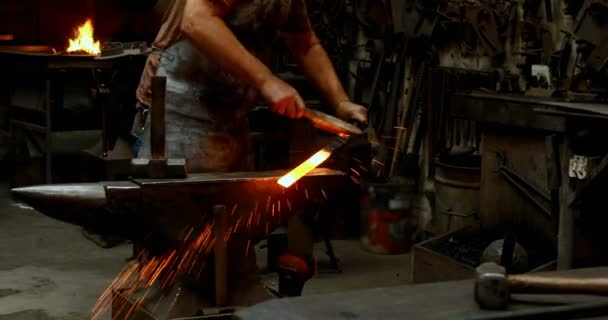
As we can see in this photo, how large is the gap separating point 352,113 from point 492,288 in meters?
1.53

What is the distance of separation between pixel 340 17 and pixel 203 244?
497 centimetres

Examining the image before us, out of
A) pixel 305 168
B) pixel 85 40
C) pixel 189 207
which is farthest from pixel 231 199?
pixel 85 40

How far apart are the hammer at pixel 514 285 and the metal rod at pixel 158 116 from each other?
152 centimetres

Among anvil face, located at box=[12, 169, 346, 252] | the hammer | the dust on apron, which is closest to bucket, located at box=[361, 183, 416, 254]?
the dust on apron

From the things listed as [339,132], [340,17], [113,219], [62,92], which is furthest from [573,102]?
[62,92]

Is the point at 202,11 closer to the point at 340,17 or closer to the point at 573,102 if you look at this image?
the point at 573,102

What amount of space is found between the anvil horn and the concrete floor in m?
2.06

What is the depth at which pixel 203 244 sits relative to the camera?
10.8ft

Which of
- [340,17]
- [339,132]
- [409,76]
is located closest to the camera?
[339,132]

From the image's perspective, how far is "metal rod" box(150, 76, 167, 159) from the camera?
3.15m

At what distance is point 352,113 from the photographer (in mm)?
3441

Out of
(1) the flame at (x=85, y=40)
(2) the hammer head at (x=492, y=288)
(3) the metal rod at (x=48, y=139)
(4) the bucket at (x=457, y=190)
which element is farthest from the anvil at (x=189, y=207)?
(1) the flame at (x=85, y=40)

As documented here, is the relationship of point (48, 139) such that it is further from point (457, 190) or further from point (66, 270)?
point (457, 190)

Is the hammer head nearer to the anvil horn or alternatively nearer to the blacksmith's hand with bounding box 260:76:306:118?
the blacksmith's hand with bounding box 260:76:306:118
